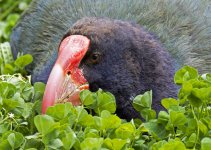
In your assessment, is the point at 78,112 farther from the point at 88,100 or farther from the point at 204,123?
the point at 204,123

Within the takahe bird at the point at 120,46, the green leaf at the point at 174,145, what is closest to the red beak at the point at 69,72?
the takahe bird at the point at 120,46

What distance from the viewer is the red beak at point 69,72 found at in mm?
3629

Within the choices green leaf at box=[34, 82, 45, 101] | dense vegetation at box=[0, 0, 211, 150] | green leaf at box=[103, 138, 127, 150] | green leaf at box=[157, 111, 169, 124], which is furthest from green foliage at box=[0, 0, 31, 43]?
green leaf at box=[103, 138, 127, 150]

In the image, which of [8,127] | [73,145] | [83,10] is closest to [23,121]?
[8,127]

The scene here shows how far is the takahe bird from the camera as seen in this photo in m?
3.72

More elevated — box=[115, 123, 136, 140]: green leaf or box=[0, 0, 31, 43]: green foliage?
box=[115, 123, 136, 140]: green leaf

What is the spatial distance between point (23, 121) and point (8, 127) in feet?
0.45

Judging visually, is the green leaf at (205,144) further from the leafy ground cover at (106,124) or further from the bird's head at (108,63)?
the bird's head at (108,63)

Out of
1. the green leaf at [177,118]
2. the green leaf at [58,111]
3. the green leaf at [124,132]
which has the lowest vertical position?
the green leaf at [124,132]

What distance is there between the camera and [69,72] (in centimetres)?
370

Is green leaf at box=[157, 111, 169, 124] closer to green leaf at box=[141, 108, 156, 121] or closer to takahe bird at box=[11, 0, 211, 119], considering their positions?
green leaf at box=[141, 108, 156, 121]

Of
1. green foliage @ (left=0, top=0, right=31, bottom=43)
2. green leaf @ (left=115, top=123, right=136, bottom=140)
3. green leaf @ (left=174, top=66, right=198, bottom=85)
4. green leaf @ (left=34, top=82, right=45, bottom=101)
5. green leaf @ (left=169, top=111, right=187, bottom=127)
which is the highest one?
green leaf @ (left=174, top=66, right=198, bottom=85)

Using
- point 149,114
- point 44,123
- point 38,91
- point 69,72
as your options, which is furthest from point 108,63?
point 44,123

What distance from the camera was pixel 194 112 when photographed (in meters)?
3.10
